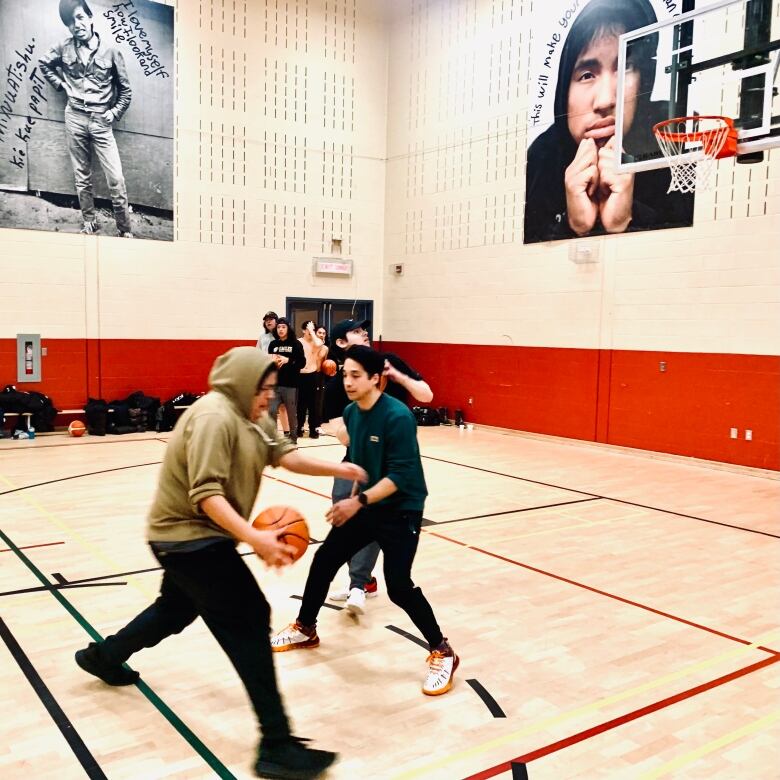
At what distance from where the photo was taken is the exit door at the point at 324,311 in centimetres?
1512

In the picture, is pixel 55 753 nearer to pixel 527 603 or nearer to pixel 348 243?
pixel 527 603

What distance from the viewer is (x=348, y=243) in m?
15.7

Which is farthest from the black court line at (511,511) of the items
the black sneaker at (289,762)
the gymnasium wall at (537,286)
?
the black sneaker at (289,762)

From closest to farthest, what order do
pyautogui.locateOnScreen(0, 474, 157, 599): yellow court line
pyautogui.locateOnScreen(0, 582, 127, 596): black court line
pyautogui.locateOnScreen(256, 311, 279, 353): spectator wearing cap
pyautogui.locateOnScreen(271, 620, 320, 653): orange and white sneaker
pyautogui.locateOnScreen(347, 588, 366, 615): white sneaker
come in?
1. pyautogui.locateOnScreen(271, 620, 320, 653): orange and white sneaker
2. pyautogui.locateOnScreen(347, 588, 366, 615): white sneaker
3. pyautogui.locateOnScreen(0, 582, 127, 596): black court line
4. pyautogui.locateOnScreen(0, 474, 157, 599): yellow court line
5. pyautogui.locateOnScreen(256, 311, 279, 353): spectator wearing cap

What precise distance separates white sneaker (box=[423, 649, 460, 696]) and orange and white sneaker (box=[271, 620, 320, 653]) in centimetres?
72

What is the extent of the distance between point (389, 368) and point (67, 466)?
7060 mm

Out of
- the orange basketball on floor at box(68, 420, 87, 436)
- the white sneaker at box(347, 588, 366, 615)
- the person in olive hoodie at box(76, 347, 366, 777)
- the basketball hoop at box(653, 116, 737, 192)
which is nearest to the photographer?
the person in olive hoodie at box(76, 347, 366, 777)

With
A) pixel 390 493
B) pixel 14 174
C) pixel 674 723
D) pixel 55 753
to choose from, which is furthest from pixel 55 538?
pixel 14 174

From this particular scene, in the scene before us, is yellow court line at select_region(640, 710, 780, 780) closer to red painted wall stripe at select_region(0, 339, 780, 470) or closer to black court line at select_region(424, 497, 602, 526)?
black court line at select_region(424, 497, 602, 526)

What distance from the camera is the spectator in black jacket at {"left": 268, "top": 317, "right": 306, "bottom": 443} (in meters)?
11.1

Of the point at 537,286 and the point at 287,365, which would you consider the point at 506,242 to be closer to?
the point at 537,286

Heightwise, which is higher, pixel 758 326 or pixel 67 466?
pixel 758 326

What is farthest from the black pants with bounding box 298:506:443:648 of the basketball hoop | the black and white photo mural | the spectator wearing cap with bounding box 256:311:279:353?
the black and white photo mural

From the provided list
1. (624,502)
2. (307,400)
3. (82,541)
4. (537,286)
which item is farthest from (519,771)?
→ (537,286)
